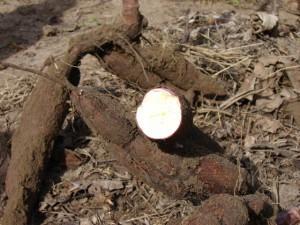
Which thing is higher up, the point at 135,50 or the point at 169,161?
the point at 135,50

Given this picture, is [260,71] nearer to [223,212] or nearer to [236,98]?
[236,98]

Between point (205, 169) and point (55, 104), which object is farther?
point (55, 104)

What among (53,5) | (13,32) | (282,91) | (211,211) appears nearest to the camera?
(211,211)

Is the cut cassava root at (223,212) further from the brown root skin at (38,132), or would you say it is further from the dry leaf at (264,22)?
the dry leaf at (264,22)

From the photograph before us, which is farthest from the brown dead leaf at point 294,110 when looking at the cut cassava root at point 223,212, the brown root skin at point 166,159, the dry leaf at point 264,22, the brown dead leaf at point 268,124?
the cut cassava root at point 223,212

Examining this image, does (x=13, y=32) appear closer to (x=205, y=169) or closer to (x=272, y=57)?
(x=272, y=57)

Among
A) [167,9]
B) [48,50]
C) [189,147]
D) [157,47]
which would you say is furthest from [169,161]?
[167,9]
